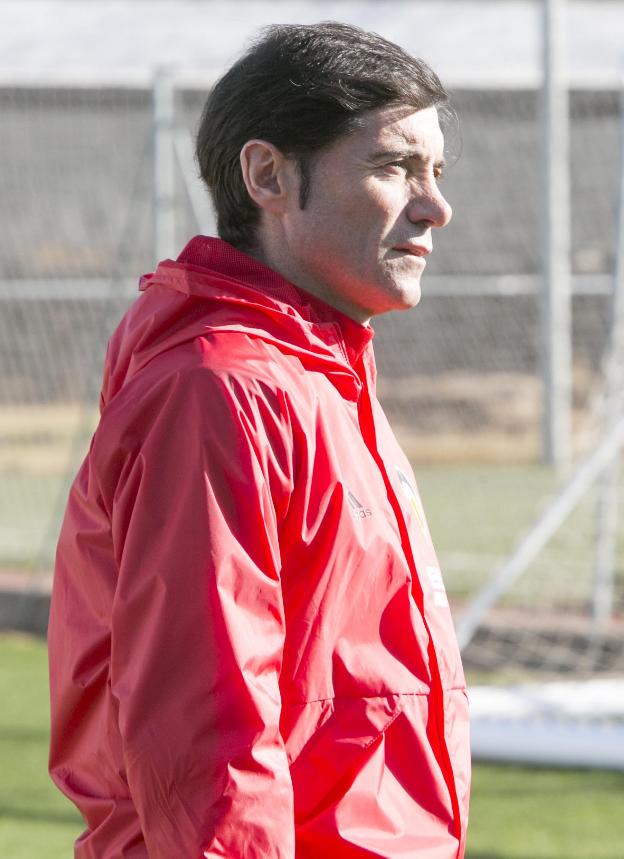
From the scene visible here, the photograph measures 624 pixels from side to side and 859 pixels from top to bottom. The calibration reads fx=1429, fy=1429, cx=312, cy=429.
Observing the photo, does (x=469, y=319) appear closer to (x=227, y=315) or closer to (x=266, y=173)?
(x=266, y=173)

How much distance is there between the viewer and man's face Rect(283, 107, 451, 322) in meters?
1.62

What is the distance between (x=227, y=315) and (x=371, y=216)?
22 centimetres

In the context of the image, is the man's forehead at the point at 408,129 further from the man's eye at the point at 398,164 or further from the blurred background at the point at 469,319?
the blurred background at the point at 469,319

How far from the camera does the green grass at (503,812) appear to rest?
12.9 feet

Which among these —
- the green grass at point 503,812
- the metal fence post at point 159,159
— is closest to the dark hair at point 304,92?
the green grass at point 503,812

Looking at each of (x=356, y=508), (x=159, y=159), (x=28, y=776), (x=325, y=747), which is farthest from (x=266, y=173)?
(x=159, y=159)

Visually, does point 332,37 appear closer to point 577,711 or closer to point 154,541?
point 154,541

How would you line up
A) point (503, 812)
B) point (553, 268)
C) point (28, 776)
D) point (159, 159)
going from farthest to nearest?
point (553, 268)
point (159, 159)
point (28, 776)
point (503, 812)

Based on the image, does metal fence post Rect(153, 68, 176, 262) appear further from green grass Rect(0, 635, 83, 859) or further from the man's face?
the man's face

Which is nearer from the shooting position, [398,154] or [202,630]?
[202,630]

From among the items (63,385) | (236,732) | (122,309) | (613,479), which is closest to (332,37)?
(236,732)

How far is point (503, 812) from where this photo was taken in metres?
4.27

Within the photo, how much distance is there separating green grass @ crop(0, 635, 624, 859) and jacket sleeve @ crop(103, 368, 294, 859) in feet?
8.64

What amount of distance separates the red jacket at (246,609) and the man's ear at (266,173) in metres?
0.08
